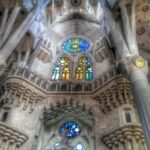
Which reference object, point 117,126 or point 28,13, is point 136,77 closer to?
point 117,126

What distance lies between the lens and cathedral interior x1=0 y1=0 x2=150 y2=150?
28.7ft

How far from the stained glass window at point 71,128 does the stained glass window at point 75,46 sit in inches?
219

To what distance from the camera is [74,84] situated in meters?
12.5

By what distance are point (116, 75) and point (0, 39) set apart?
5.70 meters

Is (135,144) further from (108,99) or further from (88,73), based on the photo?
(88,73)

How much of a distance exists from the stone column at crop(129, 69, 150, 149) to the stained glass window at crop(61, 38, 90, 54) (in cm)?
→ 874

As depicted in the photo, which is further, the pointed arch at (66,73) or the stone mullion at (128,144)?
the pointed arch at (66,73)

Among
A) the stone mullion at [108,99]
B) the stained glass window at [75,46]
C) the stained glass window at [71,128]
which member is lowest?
the stained glass window at [71,128]

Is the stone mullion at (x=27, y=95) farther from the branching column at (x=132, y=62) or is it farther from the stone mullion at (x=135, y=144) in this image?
the stone mullion at (x=135, y=144)

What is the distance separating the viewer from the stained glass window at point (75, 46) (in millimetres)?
15758

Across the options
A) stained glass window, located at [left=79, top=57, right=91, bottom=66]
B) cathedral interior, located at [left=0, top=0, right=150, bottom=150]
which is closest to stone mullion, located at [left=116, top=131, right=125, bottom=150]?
cathedral interior, located at [left=0, top=0, right=150, bottom=150]

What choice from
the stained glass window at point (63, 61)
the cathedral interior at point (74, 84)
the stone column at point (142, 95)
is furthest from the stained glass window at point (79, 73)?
the stone column at point (142, 95)

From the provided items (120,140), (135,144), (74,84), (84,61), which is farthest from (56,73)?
(135,144)

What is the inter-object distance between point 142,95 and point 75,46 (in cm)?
1038
